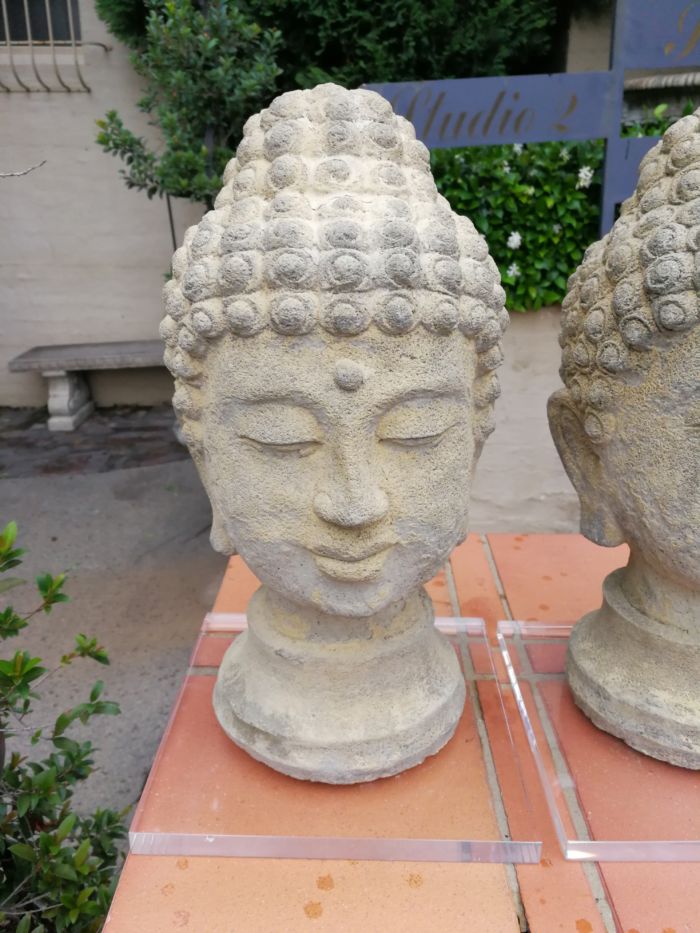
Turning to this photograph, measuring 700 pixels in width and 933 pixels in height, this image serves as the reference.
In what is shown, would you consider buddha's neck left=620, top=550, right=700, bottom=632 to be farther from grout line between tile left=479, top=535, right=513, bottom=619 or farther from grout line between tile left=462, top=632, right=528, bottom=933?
grout line between tile left=479, top=535, right=513, bottom=619

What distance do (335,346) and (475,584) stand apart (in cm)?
133

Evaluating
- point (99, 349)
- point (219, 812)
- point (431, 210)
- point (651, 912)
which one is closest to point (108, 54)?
point (99, 349)

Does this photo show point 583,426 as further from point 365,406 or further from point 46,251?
point 46,251

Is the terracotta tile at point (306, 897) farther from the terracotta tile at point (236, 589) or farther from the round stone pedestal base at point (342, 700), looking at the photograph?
the terracotta tile at point (236, 589)

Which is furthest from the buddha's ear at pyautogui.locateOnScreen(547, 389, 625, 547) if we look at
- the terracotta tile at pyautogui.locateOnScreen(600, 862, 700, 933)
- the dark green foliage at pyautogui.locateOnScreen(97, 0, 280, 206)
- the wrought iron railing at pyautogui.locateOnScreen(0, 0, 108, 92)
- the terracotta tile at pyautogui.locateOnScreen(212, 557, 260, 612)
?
the wrought iron railing at pyautogui.locateOnScreen(0, 0, 108, 92)

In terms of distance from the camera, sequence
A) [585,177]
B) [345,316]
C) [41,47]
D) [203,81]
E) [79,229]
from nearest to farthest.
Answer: [345,316] < [585,177] < [203,81] < [41,47] < [79,229]

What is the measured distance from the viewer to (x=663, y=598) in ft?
5.12

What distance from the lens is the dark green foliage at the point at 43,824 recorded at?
4.42 ft

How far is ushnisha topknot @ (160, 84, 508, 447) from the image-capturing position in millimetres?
1176

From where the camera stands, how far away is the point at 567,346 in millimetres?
1528

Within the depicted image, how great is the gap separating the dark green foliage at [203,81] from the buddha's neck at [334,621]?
2225 mm

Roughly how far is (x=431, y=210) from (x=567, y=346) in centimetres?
44

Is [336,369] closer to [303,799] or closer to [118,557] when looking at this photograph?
[303,799]

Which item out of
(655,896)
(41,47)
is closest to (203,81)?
(41,47)
